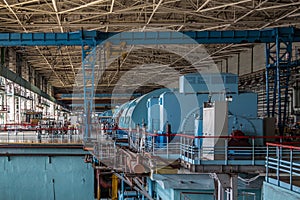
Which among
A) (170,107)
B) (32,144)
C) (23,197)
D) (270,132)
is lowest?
(23,197)

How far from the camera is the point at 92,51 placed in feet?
92.3

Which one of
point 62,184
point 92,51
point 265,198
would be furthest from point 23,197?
point 265,198

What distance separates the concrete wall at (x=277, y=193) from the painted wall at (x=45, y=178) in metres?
17.0

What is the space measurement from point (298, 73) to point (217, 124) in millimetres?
20520

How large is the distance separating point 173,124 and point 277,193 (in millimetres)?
8065

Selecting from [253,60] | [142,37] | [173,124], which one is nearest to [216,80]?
[173,124]

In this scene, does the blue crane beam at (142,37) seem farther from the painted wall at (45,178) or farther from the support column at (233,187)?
the support column at (233,187)

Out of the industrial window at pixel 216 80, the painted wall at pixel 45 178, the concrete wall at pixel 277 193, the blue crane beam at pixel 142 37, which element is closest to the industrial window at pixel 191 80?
the industrial window at pixel 216 80

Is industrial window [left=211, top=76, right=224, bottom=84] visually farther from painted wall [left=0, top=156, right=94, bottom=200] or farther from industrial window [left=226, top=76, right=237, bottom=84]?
painted wall [left=0, top=156, right=94, bottom=200]

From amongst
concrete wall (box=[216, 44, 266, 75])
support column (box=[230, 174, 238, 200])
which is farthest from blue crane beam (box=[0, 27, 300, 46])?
support column (box=[230, 174, 238, 200])

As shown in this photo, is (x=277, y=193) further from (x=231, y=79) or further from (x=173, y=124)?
(x=231, y=79)

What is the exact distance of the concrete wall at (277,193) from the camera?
9085mm

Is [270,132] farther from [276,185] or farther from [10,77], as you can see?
[10,77]

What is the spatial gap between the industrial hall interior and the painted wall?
7 centimetres
